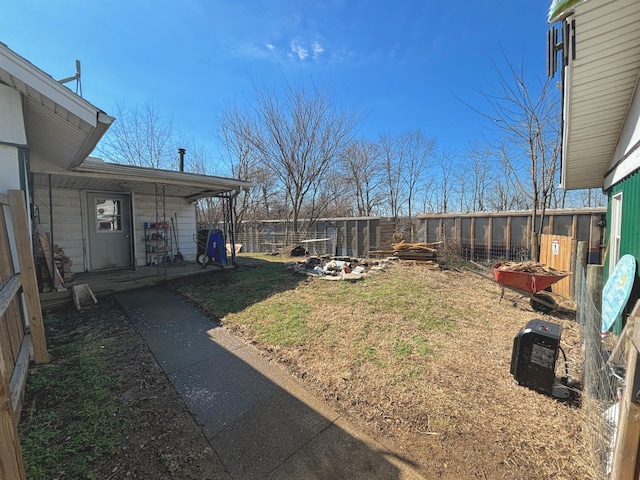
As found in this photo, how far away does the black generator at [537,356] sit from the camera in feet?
8.12

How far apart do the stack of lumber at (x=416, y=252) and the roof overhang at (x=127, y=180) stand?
17.0 feet

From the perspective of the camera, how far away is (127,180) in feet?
20.1

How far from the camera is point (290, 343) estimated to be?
3.56 metres

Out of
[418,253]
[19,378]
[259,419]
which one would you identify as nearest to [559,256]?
[418,253]

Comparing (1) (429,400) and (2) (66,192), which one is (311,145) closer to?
(2) (66,192)

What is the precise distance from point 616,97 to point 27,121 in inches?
323

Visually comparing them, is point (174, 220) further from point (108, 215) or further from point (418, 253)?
point (418, 253)

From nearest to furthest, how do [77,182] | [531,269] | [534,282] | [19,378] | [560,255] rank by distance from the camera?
[19,378]
[534,282]
[531,269]
[560,255]
[77,182]

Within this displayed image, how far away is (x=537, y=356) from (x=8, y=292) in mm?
4730

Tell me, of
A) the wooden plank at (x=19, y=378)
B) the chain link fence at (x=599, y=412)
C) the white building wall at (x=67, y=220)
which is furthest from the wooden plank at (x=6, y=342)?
the white building wall at (x=67, y=220)

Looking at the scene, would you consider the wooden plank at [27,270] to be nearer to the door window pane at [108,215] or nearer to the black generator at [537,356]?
the black generator at [537,356]

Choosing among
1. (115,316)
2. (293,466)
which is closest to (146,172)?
(115,316)

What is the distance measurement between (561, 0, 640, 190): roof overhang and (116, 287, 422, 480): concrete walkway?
4.16 metres

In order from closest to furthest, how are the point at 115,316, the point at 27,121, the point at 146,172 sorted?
1. the point at 27,121
2. the point at 115,316
3. the point at 146,172
